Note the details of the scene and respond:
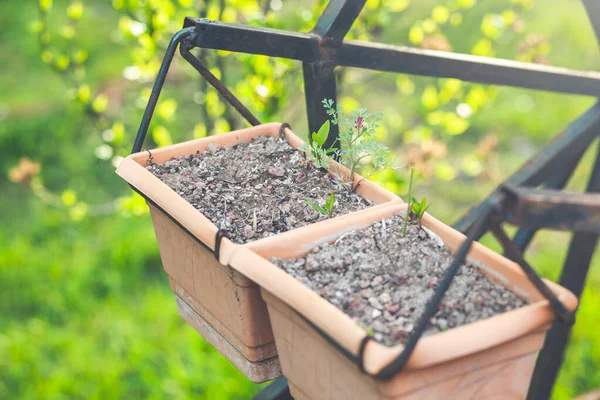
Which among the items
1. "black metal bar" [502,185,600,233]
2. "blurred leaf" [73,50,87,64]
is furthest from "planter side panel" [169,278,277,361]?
"blurred leaf" [73,50,87,64]

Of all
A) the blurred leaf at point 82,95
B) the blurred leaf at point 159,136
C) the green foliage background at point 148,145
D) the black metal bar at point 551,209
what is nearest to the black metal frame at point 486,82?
the black metal bar at point 551,209

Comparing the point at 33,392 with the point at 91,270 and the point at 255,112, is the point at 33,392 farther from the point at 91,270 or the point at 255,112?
the point at 255,112

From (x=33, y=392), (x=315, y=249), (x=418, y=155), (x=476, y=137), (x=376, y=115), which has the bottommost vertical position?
(x=33, y=392)

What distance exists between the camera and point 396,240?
1.24 meters

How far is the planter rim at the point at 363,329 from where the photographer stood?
3.07 feet

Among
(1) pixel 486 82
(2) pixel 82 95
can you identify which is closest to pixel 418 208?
(1) pixel 486 82

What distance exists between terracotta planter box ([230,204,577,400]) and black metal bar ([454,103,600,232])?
0.71 metres

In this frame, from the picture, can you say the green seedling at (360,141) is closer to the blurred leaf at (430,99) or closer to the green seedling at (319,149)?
the green seedling at (319,149)

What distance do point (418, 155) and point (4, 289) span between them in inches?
92.9

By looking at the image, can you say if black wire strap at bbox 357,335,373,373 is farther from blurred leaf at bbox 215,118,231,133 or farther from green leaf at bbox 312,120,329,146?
blurred leaf at bbox 215,118,231,133

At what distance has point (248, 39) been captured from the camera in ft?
4.68

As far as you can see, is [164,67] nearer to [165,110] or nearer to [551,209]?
[551,209]

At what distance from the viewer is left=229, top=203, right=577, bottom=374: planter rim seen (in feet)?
3.07

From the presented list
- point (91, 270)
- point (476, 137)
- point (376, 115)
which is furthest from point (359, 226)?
point (476, 137)
